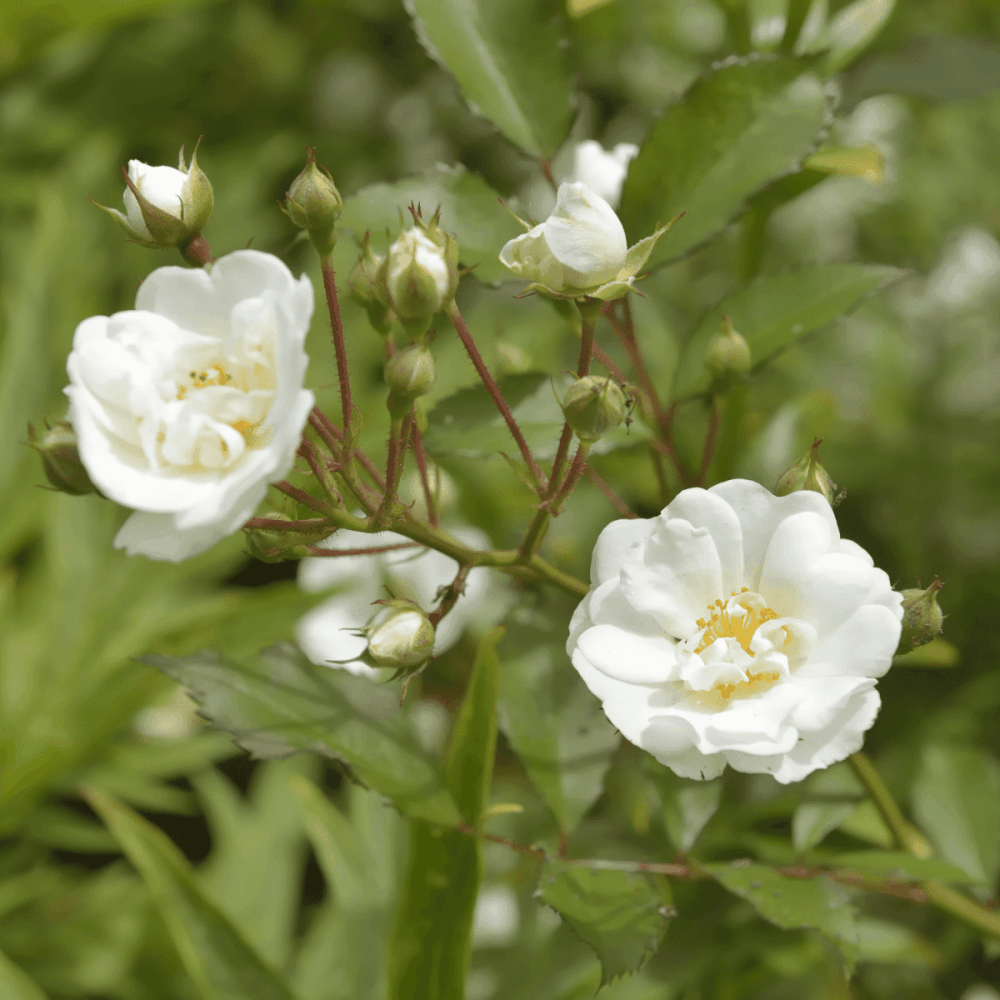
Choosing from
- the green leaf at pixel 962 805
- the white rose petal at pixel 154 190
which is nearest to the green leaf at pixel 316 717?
the white rose petal at pixel 154 190

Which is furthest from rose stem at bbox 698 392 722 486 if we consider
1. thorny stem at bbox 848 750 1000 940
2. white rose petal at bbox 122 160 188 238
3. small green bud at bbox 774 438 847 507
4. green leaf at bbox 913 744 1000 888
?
green leaf at bbox 913 744 1000 888

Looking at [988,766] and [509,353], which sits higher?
[509,353]

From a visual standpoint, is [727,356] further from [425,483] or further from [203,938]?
[203,938]

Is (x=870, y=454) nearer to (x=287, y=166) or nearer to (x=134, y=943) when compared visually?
(x=134, y=943)

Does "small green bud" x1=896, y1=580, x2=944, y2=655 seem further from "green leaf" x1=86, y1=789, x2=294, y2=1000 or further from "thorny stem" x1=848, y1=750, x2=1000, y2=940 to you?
"green leaf" x1=86, y1=789, x2=294, y2=1000

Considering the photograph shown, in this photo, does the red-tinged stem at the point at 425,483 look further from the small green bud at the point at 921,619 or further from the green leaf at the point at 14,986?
the green leaf at the point at 14,986

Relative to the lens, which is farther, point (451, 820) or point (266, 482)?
point (451, 820)

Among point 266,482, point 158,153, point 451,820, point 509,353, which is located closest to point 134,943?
point 451,820

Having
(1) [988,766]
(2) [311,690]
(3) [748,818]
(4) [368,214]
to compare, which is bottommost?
(1) [988,766]
